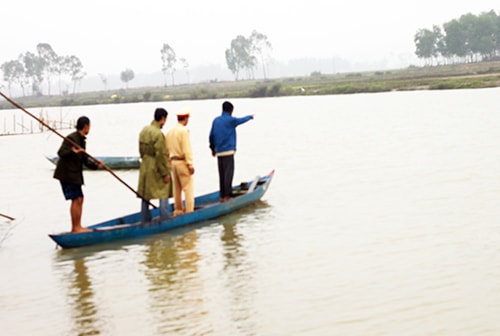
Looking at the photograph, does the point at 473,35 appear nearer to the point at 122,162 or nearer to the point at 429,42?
the point at 429,42

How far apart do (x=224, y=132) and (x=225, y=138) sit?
0.10 meters

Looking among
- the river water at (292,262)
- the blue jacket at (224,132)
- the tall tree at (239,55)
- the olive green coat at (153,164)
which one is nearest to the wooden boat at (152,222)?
the river water at (292,262)

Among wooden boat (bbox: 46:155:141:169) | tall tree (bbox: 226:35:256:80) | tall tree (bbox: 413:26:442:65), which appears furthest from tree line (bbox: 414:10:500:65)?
wooden boat (bbox: 46:155:141:169)

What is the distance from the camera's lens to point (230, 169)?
41.0ft

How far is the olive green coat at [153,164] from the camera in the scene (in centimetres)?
1034

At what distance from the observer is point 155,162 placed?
10.5 metres

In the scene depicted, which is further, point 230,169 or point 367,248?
point 230,169

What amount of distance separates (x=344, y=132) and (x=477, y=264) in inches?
934

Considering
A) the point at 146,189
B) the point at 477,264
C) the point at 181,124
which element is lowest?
the point at 477,264

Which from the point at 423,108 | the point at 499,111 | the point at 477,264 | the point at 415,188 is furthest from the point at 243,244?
the point at 423,108

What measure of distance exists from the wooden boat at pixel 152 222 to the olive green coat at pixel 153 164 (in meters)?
0.63

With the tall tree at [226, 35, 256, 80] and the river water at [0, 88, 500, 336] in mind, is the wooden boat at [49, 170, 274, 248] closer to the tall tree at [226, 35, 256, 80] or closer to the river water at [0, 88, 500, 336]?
the river water at [0, 88, 500, 336]

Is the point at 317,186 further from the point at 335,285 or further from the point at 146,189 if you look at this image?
the point at 335,285

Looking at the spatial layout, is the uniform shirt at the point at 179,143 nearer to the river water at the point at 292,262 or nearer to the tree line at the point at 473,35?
the river water at the point at 292,262
